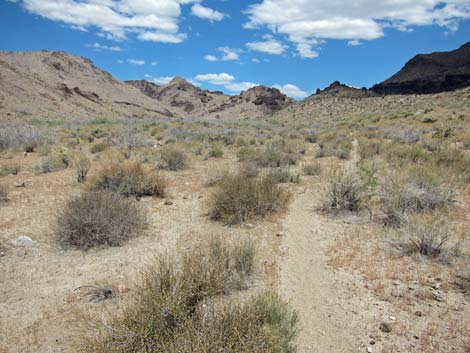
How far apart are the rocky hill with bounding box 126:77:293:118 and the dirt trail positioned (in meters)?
86.5

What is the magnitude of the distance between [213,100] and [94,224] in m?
117

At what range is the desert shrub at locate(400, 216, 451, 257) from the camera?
207 inches

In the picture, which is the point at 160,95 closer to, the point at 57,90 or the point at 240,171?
the point at 57,90

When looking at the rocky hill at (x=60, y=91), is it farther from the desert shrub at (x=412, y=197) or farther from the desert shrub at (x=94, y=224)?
the desert shrub at (x=412, y=197)

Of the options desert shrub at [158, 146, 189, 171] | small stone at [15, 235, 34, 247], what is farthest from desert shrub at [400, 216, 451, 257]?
desert shrub at [158, 146, 189, 171]

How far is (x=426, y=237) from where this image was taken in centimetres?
533

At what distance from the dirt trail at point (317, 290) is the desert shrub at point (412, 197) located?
1.01 meters

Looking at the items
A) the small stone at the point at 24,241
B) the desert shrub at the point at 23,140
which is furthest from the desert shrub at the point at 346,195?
the desert shrub at the point at 23,140

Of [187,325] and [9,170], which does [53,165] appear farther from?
[187,325]

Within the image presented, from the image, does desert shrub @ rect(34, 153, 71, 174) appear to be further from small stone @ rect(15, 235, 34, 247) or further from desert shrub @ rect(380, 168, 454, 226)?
desert shrub @ rect(380, 168, 454, 226)

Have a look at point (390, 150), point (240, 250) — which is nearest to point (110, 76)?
point (390, 150)

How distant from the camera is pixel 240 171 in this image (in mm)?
10836

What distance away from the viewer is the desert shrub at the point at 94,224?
5834 mm

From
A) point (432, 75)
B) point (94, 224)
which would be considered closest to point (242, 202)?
point (94, 224)
